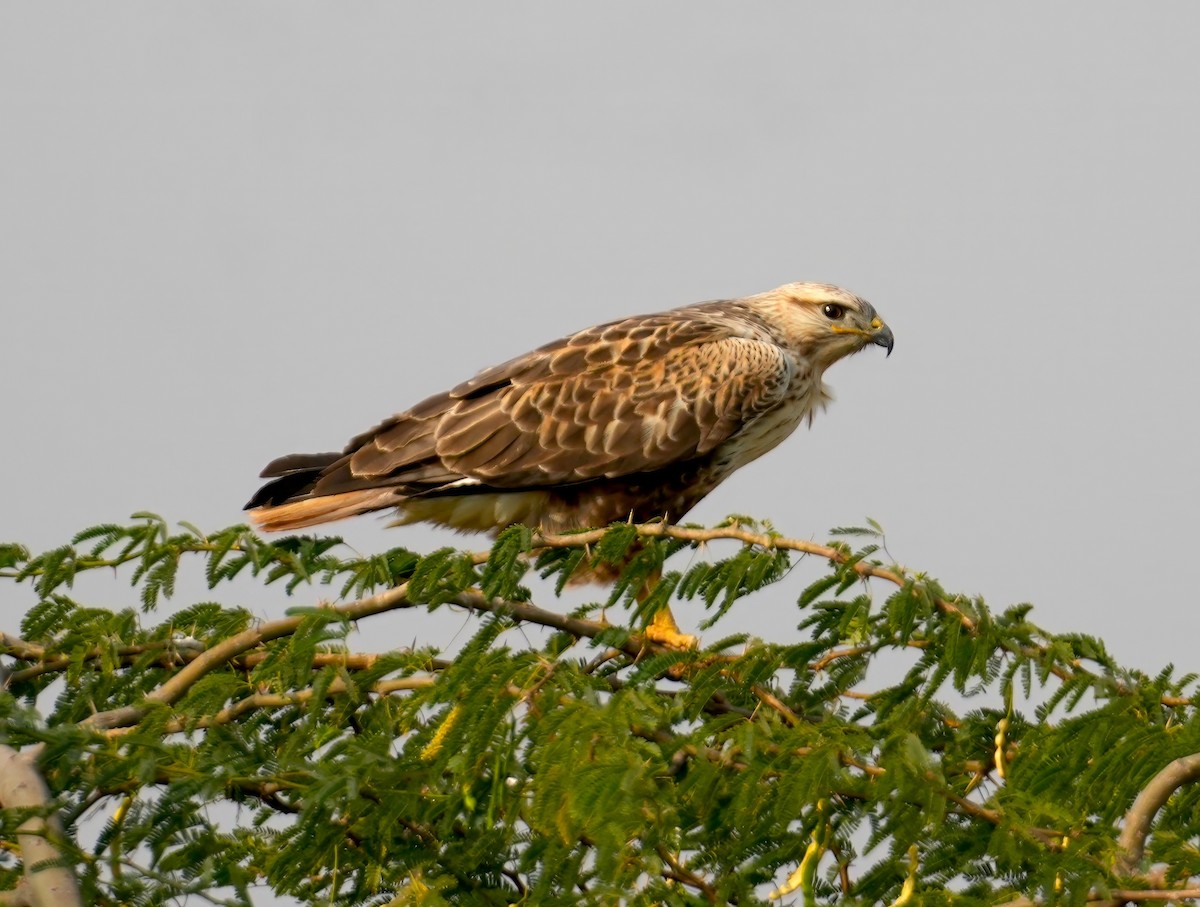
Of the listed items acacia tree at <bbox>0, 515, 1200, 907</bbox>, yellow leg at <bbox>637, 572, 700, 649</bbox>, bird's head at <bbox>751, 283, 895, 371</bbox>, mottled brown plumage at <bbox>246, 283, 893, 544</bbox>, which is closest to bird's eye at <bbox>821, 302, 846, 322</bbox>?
bird's head at <bbox>751, 283, 895, 371</bbox>

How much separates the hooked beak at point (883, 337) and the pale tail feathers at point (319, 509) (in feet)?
8.78

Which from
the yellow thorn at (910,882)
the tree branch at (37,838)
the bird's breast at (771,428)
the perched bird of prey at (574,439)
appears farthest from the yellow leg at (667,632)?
the tree branch at (37,838)

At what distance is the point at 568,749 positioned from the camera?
3.48m

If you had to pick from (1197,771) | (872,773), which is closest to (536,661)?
(872,773)

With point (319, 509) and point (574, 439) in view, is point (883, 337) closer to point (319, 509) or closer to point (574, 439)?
point (574, 439)

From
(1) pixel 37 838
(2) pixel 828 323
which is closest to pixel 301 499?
(2) pixel 828 323

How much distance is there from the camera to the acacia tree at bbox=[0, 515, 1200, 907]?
342 centimetres

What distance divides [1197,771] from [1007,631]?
72 cm

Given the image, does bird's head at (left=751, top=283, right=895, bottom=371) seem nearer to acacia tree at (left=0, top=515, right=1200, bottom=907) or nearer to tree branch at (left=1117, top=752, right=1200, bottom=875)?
acacia tree at (left=0, top=515, right=1200, bottom=907)

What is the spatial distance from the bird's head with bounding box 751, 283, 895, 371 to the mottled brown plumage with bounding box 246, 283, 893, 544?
533mm

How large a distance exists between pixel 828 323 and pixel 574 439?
170cm

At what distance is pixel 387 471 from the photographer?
7.31 meters

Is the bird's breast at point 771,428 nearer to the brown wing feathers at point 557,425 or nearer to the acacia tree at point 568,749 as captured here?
the brown wing feathers at point 557,425

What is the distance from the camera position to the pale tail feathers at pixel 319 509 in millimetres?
7059
